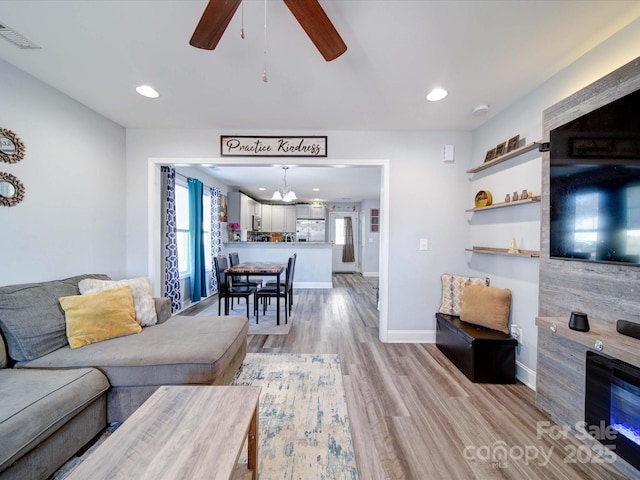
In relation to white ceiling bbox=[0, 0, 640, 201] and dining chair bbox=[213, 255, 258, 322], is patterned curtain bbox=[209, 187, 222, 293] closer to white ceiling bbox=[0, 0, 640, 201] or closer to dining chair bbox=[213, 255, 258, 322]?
dining chair bbox=[213, 255, 258, 322]

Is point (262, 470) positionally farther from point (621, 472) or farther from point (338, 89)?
point (338, 89)

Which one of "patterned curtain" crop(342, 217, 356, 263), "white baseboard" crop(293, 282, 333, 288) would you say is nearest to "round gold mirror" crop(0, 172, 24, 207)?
"white baseboard" crop(293, 282, 333, 288)

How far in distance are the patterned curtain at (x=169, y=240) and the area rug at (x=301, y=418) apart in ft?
6.16

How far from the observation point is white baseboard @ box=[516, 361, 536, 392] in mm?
2129

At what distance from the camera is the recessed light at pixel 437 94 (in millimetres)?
2125

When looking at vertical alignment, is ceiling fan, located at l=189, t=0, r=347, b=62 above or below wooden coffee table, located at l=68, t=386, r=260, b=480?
above

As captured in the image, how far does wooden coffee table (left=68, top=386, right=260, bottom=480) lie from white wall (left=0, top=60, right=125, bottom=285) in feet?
5.96

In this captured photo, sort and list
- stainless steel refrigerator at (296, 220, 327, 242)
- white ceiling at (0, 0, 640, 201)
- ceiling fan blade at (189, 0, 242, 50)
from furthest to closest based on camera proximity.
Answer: stainless steel refrigerator at (296, 220, 327, 242), white ceiling at (0, 0, 640, 201), ceiling fan blade at (189, 0, 242, 50)

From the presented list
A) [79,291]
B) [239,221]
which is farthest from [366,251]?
[79,291]

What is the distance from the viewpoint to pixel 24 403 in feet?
3.89

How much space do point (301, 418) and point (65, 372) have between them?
150 cm

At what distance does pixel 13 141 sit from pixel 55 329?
1.48 m

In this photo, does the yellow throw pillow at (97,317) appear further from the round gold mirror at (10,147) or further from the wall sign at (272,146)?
the wall sign at (272,146)

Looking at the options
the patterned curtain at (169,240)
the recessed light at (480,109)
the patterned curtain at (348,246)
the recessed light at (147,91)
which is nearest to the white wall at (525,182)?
the recessed light at (480,109)
